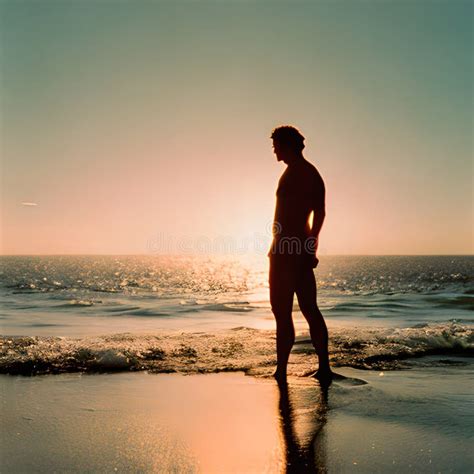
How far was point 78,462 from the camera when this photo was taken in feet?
7.79

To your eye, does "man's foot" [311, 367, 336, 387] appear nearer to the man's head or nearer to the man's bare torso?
the man's bare torso

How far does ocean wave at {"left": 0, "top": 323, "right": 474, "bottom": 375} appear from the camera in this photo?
15.4ft

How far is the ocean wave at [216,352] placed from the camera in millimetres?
4707

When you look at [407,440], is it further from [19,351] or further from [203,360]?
[19,351]

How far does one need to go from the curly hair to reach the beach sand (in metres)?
2.02

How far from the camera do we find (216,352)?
18.1 feet

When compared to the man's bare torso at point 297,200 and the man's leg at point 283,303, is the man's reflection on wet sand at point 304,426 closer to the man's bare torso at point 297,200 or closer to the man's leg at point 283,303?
the man's leg at point 283,303

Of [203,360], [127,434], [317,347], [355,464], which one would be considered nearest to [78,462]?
[127,434]

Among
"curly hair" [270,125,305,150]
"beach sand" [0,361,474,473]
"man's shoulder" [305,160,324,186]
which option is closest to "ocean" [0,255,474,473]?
"beach sand" [0,361,474,473]

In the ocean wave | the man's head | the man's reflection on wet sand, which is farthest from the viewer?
the ocean wave

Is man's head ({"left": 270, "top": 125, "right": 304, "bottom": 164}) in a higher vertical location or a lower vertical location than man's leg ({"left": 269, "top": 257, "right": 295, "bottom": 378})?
higher

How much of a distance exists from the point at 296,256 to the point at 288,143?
1008 millimetres

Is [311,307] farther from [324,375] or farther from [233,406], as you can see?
[233,406]

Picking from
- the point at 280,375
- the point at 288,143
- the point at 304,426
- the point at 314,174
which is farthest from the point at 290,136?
the point at 304,426
